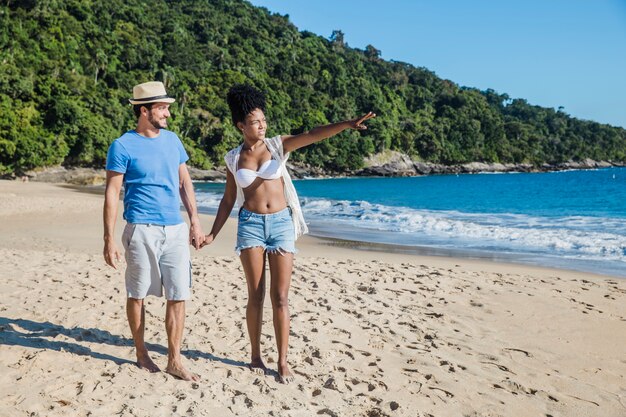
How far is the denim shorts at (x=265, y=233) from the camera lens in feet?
11.9

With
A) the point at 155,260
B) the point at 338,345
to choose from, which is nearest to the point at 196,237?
the point at 155,260

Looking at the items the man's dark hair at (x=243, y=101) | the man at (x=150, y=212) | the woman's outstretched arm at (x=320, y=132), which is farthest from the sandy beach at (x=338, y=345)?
the man's dark hair at (x=243, y=101)

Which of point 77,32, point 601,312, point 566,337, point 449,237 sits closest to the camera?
point 566,337

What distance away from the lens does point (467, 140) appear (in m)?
116

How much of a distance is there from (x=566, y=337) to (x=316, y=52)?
114m

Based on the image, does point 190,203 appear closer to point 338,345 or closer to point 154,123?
point 154,123

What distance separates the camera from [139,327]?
3.69 m

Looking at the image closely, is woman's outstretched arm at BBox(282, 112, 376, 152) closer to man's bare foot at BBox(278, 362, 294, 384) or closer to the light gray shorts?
the light gray shorts

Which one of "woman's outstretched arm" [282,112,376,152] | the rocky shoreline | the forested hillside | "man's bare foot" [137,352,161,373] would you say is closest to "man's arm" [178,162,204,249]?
"woman's outstretched arm" [282,112,376,152]

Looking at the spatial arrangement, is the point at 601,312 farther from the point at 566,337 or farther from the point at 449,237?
the point at 449,237

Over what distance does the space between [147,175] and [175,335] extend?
3.46ft

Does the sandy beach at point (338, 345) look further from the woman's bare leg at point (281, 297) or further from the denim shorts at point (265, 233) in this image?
the denim shorts at point (265, 233)

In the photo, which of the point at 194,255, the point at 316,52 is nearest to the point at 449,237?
the point at 194,255

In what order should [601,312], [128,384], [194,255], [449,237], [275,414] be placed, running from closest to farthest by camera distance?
[275,414] → [128,384] → [601,312] → [194,255] → [449,237]
